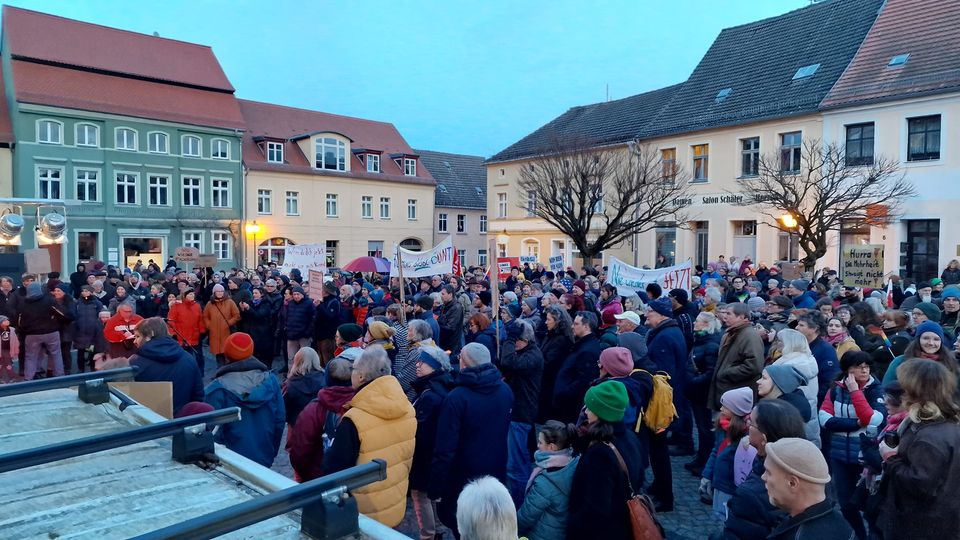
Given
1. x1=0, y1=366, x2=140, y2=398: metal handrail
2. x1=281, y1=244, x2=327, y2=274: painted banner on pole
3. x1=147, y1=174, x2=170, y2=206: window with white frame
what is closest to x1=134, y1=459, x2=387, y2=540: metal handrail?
x1=0, y1=366, x2=140, y2=398: metal handrail

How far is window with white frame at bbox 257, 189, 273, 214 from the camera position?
127ft

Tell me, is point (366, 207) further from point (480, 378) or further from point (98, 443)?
point (98, 443)

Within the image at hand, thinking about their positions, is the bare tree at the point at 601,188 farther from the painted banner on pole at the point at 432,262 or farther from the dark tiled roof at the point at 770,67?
the painted banner on pole at the point at 432,262

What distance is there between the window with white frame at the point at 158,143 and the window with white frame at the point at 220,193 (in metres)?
2.86

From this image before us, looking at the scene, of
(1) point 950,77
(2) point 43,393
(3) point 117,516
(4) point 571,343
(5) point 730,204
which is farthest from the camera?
(5) point 730,204

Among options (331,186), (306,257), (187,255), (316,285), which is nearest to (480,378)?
(316,285)

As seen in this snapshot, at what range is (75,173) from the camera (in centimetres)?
3294

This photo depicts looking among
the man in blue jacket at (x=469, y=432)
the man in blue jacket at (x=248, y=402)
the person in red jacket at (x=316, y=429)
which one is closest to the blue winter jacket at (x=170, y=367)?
the man in blue jacket at (x=248, y=402)

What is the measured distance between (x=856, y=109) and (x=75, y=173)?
110ft

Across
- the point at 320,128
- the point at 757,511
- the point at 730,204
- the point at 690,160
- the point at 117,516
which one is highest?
the point at 320,128

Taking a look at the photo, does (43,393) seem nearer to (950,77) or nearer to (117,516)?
(117,516)

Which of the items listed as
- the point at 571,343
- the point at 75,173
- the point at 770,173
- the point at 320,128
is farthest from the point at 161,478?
the point at 320,128

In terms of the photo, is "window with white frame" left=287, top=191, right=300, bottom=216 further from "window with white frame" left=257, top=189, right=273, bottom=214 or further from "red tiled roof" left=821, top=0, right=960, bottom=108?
"red tiled roof" left=821, top=0, right=960, bottom=108

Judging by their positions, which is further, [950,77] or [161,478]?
[950,77]
